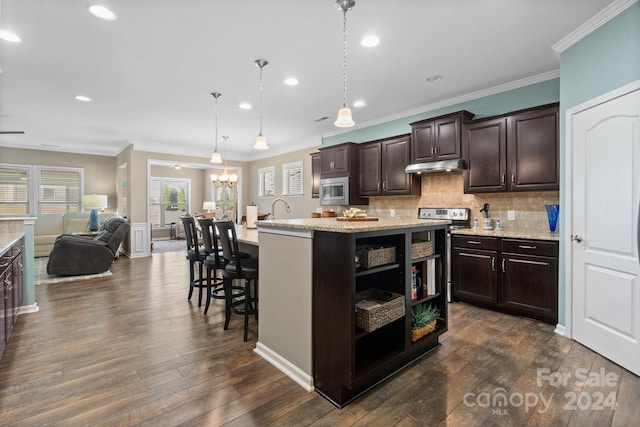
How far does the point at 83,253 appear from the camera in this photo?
5250 millimetres

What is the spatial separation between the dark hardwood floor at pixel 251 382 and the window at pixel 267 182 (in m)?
5.31

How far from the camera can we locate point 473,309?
142 inches

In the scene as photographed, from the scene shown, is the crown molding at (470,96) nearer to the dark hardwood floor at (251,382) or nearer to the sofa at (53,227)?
the dark hardwood floor at (251,382)

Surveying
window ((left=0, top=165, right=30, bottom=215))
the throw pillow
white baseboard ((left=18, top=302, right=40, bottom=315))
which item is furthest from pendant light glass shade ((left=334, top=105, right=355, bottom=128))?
window ((left=0, top=165, right=30, bottom=215))

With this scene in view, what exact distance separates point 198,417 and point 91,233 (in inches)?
254

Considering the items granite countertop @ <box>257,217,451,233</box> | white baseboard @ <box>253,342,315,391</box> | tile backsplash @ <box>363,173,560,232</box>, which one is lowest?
white baseboard @ <box>253,342,315,391</box>

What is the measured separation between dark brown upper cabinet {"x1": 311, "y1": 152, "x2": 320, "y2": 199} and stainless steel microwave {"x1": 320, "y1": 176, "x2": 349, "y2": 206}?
0.36 meters

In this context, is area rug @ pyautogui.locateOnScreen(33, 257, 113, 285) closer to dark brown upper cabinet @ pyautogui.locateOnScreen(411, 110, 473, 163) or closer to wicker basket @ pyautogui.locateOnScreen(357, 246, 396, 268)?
wicker basket @ pyautogui.locateOnScreen(357, 246, 396, 268)

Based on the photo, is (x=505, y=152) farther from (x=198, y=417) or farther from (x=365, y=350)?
(x=198, y=417)

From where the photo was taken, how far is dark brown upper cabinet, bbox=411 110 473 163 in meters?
3.98

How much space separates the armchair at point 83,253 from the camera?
512cm

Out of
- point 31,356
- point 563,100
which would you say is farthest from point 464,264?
point 31,356

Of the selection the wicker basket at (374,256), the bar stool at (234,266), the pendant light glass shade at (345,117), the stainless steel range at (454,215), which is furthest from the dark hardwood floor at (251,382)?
the pendant light glass shade at (345,117)

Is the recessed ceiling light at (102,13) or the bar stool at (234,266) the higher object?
the recessed ceiling light at (102,13)
